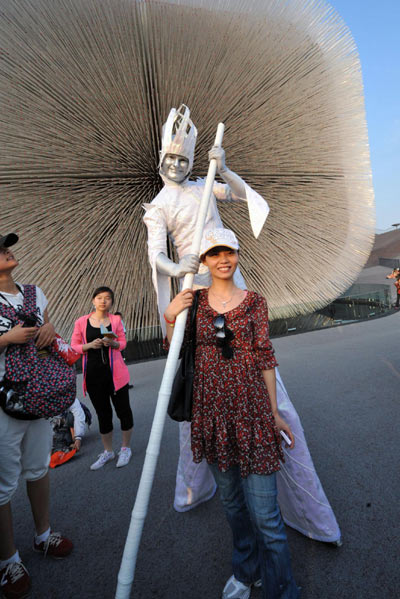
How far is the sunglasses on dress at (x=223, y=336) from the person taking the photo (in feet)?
3.51

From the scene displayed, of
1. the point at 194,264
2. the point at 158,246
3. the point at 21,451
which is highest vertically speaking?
the point at 158,246

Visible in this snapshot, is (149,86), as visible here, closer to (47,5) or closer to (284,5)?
(47,5)

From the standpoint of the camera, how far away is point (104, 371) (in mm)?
2387

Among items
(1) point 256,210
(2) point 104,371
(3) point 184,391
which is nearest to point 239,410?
(3) point 184,391

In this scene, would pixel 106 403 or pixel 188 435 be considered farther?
pixel 106 403

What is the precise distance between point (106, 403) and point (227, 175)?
1858 millimetres

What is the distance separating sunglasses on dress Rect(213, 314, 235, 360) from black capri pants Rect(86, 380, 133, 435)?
5.19 ft

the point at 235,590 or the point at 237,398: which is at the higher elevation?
the point at 237,398

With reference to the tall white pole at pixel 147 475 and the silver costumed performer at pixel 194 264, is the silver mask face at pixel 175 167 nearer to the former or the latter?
the silver costumed performer at pixel 194 264

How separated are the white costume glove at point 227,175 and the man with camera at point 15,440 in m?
0.96

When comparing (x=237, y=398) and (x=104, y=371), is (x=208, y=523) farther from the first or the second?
(x=104, y=371)

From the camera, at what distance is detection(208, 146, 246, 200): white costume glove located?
1401 mm

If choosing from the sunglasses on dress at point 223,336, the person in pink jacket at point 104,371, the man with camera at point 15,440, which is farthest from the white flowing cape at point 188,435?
the person in pink jacket at point 104,371

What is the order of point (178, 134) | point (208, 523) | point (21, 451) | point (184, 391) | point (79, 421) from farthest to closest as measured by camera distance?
point (79, 421) → point (208, 523) → point (178, 134) → point (21, 451) → point (184, 391)
